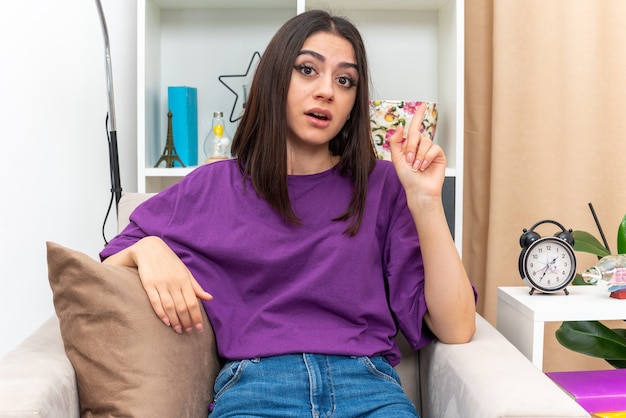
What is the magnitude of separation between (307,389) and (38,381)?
416mm

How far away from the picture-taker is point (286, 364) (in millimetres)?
1211

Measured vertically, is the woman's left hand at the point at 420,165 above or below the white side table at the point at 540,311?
above

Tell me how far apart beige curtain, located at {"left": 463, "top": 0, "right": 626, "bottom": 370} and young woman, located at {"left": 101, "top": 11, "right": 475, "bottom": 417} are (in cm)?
91

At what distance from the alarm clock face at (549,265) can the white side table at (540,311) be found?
0.08 ft

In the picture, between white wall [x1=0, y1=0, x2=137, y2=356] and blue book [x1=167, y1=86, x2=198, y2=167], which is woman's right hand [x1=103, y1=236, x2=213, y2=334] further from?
blue book [x1=167, y1=86, x2=198, y2=167]

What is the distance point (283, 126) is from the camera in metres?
1.39

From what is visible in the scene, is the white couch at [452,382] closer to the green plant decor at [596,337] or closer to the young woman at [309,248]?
the young woman at [309,248]

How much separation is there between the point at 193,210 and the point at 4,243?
0.68m

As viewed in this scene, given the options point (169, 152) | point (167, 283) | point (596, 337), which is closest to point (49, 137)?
point (169, 152)

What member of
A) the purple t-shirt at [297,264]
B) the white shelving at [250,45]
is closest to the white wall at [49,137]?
the white shelving at [250,45]

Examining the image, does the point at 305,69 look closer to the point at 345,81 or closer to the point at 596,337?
the point at 345,81

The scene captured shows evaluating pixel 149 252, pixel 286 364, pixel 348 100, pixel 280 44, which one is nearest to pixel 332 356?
pixel 286 364

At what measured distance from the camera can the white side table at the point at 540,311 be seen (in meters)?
1.31

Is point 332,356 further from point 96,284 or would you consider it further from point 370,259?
point 96,284
